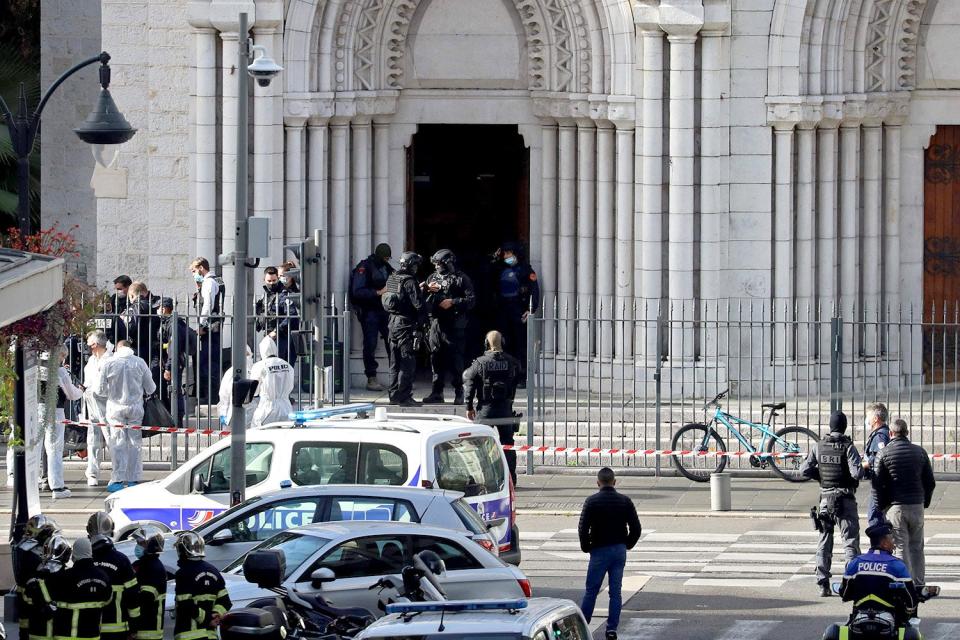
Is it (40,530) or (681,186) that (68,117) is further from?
(40,530)

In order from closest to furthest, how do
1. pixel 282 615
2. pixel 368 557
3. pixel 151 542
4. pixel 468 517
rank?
pixel 282 615
pixel 151 542
pixel 368 557
pixel 468 517

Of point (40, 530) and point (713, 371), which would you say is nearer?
point (40, 530)

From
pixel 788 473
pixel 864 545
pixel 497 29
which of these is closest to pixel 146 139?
pixel 497 29

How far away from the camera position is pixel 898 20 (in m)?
25.5

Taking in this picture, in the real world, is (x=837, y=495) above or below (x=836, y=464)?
below

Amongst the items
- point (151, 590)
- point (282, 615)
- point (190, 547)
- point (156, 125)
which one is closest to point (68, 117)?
point (156, 125)

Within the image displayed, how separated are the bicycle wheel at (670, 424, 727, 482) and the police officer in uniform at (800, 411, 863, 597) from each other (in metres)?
5.15

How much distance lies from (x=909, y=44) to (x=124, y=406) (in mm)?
10265

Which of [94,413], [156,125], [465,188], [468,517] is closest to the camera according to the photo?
[468,517]

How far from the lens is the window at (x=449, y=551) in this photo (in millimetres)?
14562

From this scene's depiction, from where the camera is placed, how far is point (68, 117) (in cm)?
3142

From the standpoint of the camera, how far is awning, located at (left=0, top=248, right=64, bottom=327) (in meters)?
14.7

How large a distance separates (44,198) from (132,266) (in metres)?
4.46

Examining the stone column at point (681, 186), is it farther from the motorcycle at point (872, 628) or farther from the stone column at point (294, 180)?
the motorcycle at point (872, 628)
